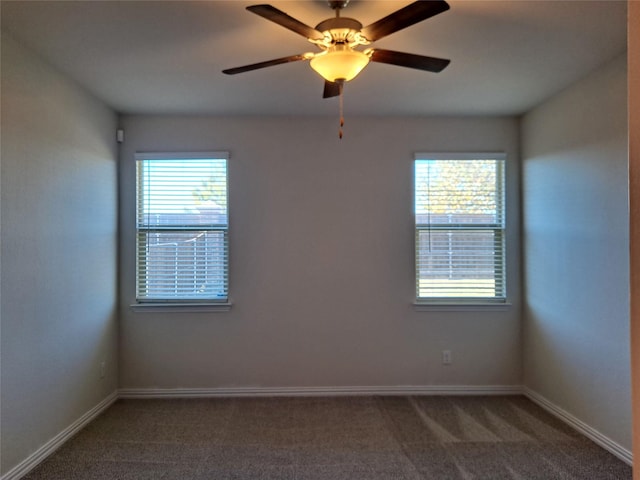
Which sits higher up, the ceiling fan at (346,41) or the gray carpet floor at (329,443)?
the ceiling fan at (346,41)

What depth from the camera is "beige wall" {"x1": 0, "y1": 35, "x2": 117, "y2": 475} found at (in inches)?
89.5

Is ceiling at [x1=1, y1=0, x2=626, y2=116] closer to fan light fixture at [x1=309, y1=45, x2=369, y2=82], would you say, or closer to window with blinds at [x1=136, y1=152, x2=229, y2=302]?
fan light fixture at [x1=309, y1=45, x2=369, y2=82]

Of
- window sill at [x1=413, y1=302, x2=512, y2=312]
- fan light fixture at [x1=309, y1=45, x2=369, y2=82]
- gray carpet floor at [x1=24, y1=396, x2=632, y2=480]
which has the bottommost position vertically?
gray carpet floor at [x1=24, y1=396, x2=632, y2=480]

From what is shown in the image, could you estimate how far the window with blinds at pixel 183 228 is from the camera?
361 cm

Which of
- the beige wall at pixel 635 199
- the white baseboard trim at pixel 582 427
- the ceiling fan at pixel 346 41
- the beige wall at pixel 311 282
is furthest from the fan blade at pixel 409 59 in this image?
the white baseboard trim at pixel 582 427

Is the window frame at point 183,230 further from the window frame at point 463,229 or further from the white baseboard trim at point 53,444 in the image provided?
the window frame at point 463,229

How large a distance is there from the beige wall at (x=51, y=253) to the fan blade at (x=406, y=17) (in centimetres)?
209

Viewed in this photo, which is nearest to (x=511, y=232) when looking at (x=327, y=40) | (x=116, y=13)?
(x=327, y=40)

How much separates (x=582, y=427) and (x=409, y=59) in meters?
2.83

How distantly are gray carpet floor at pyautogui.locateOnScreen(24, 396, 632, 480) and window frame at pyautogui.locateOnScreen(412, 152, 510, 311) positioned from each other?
83 cm

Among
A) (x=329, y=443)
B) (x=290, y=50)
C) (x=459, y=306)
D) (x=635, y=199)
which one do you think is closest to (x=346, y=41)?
(x=290, y=50)

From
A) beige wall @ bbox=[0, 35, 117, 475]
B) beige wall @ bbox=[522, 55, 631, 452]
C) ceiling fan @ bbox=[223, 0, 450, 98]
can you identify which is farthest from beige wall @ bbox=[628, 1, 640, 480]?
beige wall @ bbox=[0, 35, 117, 475]

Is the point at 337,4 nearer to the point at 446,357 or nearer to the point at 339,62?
the point at 339,62

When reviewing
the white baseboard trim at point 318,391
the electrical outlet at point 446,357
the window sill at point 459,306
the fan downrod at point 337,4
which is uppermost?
the fan downrod at point 337,4
